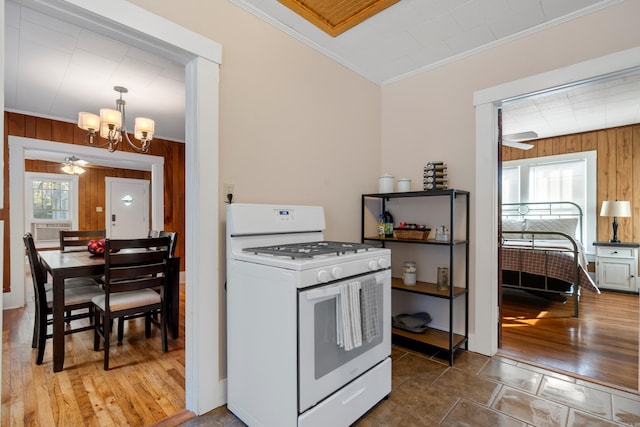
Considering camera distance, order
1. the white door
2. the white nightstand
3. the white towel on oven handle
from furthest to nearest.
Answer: the white door → the white nightstand → the white towel on oven handle

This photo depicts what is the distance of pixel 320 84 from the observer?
255 cm

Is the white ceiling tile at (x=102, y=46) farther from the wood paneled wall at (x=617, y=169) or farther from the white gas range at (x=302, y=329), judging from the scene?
the wood paneled wall at (x=617, y=169)

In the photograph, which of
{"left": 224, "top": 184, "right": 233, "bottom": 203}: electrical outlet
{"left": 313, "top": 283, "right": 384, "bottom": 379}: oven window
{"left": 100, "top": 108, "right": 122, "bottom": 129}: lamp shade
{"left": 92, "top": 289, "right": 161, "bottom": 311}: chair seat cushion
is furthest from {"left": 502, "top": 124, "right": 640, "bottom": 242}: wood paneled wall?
{"left": 100, "top": 108, "right": 122, "bottom": 129}: lamp shade

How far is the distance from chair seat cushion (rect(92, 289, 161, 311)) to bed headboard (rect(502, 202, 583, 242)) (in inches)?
221

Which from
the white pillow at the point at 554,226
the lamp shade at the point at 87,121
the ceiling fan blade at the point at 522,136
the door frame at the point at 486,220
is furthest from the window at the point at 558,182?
the lamp shade at the point at 87,121

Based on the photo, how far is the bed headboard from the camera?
16.5 ft

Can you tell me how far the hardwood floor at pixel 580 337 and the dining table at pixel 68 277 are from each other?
2830 millimetres

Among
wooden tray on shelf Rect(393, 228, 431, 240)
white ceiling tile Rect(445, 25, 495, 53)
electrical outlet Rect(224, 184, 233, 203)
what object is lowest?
wooden tray on shelf Rect(393, 228, 431, 240)

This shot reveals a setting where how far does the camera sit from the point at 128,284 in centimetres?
244

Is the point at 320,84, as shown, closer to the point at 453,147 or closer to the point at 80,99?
the point at 453,147

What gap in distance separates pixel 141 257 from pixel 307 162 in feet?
4.83

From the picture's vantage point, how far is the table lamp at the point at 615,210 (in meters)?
4.37

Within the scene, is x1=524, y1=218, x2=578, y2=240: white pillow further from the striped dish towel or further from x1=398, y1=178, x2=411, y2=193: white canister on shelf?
the striped dish towel

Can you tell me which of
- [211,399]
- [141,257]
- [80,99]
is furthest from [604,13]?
[80,99]
